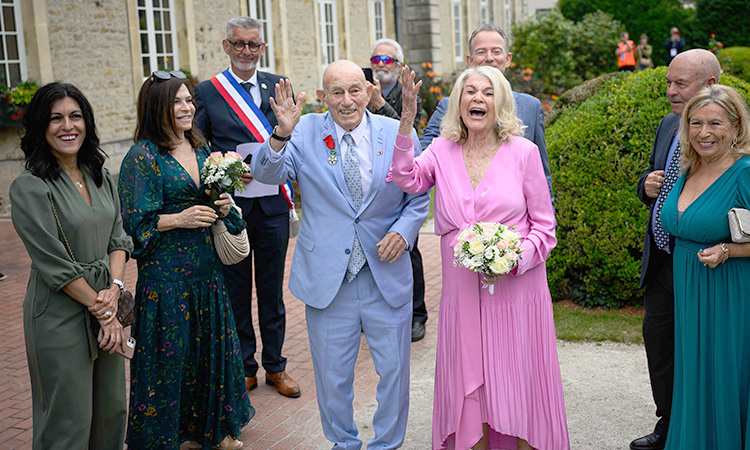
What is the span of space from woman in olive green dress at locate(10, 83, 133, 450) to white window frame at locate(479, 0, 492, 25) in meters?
29.2

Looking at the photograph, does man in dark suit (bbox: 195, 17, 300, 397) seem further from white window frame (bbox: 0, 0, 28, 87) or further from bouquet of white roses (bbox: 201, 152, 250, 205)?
white window frame (bbox: 0, 0, 28, 87)

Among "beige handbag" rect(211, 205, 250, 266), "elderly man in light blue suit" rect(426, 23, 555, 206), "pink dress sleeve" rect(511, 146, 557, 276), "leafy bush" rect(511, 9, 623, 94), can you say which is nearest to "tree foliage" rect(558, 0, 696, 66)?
"leafy bush" rect(511, 9, 623, 94)

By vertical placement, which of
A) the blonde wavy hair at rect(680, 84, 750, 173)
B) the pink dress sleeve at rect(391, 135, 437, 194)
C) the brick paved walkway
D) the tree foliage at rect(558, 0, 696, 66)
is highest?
the tree foliage at rect(558, 0, 696, 66)

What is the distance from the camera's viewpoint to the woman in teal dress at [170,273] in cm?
399

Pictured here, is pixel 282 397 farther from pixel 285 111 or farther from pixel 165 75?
pixel 165 75

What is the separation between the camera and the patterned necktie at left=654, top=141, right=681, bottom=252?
403 cm

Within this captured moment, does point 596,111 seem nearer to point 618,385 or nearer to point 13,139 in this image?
point 618,385

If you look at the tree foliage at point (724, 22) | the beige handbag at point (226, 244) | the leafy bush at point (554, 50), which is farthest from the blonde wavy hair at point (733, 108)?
the tree foliage at point (724, 22)

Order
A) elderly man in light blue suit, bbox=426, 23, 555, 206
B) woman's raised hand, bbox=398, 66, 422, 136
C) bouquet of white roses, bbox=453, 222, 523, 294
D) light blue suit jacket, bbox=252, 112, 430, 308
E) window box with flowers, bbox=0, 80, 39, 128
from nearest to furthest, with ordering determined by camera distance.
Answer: bouquet of white roses, bbox=453, 222, 523, 294 → woman's raised hand, bbox=398, 66, 422, 136 → light blue suit jacket, bbox=252, 112, 430, 308 → elderly man in light blue suit, bbox=426, 23, 555, 206 → window box with flowers, bbox=0, 80, 39, 128

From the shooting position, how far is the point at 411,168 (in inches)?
148

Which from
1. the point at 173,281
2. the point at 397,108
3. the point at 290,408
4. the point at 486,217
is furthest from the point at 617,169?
the point at 173,281

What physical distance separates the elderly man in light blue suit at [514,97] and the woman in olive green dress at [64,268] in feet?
7.46

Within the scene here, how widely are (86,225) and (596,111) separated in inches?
192

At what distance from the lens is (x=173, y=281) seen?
408cm
